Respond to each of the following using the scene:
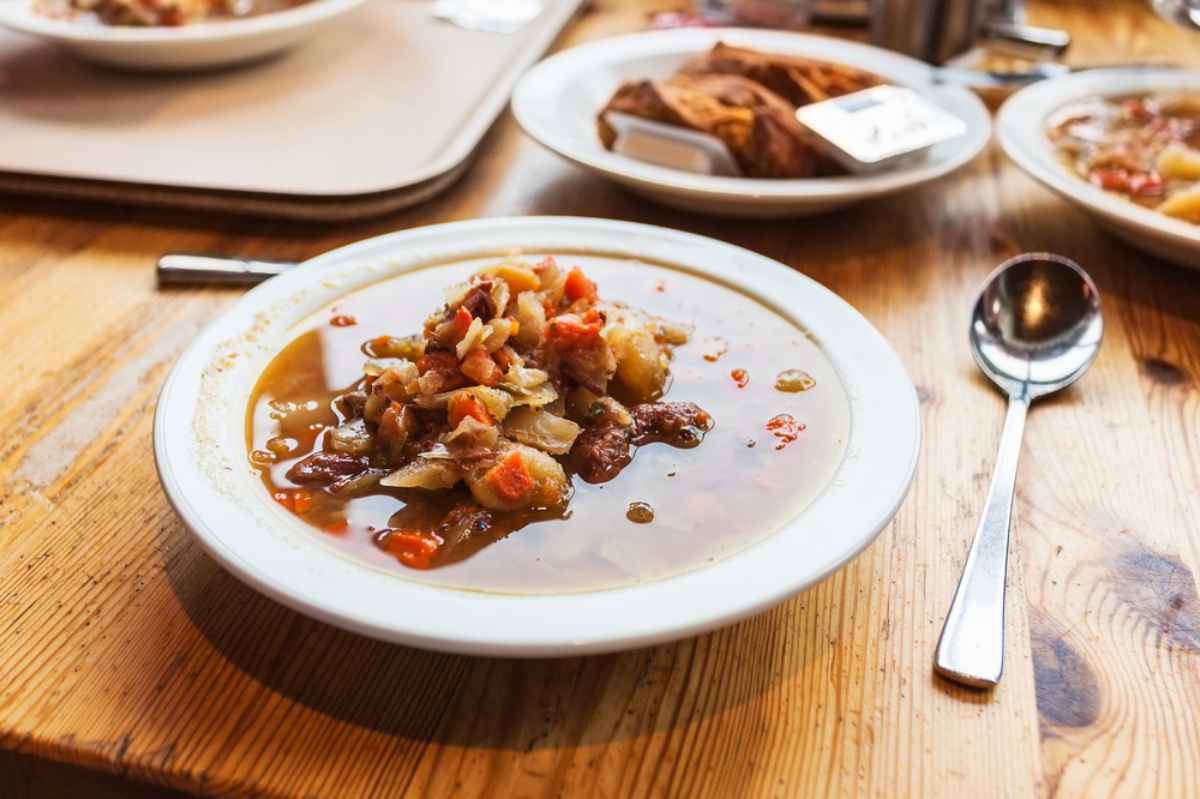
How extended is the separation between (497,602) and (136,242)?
131 centimetres

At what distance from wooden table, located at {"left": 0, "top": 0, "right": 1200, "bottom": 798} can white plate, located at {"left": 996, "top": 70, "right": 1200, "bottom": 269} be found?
246 millimetres

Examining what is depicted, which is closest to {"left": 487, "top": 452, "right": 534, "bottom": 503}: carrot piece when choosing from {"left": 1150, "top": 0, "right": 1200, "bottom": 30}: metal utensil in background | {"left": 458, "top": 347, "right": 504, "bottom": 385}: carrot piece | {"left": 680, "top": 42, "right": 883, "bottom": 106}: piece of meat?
{"left": 458, "top": 347, "right": 504, "bottom": 385}: carrot piece

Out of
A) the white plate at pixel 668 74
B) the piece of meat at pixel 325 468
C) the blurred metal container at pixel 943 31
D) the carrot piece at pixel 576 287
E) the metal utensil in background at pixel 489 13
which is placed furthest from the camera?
the metal utensil in background at pixel 489 13

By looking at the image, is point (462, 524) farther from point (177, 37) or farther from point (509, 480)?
point (177, 37)

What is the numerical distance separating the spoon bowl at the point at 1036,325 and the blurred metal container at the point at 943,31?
1304mm

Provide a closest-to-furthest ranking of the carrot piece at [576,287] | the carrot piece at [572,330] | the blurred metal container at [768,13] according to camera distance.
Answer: the carrot piece at [572,330]
the carrot piece at [576,287]
the blurred metal container at [768,13]

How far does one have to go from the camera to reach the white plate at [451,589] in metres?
0.92

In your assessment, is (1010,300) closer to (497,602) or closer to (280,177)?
(497,602)

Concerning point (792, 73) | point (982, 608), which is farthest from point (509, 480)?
point (792, 73)

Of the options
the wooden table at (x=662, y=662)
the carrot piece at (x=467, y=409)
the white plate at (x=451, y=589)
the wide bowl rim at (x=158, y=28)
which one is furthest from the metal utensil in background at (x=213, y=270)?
the wide bowl rim at (x=158, y=28)

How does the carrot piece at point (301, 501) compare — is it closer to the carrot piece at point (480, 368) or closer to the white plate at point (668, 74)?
the carrot piece at point (480, 368)

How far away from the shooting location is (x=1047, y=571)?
1.22m

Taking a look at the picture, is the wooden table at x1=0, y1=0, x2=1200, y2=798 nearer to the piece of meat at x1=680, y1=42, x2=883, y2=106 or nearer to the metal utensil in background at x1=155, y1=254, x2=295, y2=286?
the metal utensil in background at x1=155, y1=254, x2=295, y2=286

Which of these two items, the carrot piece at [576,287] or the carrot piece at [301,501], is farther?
the carrot piece at [576,287]
